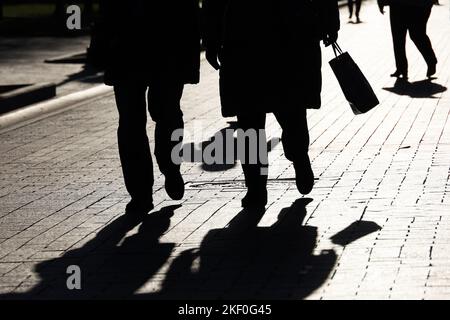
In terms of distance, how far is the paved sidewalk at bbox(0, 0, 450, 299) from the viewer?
6.64 metres

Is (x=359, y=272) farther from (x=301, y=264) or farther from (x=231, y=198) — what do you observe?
(x=231, y=198)

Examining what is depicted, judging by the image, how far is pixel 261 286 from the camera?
6.54 metres

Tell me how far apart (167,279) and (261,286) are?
0.54 meters

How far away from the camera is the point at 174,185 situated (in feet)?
29.7

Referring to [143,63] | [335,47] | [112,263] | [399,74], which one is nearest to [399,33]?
[399,74]

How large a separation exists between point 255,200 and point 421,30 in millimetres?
9074

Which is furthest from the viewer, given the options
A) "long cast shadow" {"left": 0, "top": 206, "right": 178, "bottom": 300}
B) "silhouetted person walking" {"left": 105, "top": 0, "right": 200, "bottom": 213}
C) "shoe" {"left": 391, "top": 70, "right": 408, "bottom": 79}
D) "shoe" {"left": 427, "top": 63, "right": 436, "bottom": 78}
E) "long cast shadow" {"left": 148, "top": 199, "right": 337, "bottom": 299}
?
"shoe" {"left": 391, "top": 70, "right": 408, "bottom": 79}

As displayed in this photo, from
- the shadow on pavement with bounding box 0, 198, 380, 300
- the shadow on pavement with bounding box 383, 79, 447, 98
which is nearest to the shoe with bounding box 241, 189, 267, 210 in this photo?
the shadow on pavement with bounding box 0, 198, 380, 300

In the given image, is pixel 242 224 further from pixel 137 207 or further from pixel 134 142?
pixel 134 142

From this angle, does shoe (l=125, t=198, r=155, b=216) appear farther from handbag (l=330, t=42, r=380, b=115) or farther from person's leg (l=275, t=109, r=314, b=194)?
handbag (l=330, t=42, r=380, b=115)

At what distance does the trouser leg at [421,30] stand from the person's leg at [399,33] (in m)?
0.10

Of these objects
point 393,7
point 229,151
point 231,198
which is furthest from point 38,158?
point 393,7

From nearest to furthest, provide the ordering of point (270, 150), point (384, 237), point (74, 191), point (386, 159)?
point (384, 237) → point (74, 191) → point (386, 159) → point (270, 150)

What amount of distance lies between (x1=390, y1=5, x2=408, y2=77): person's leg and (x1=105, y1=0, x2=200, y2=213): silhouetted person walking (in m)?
8.51
